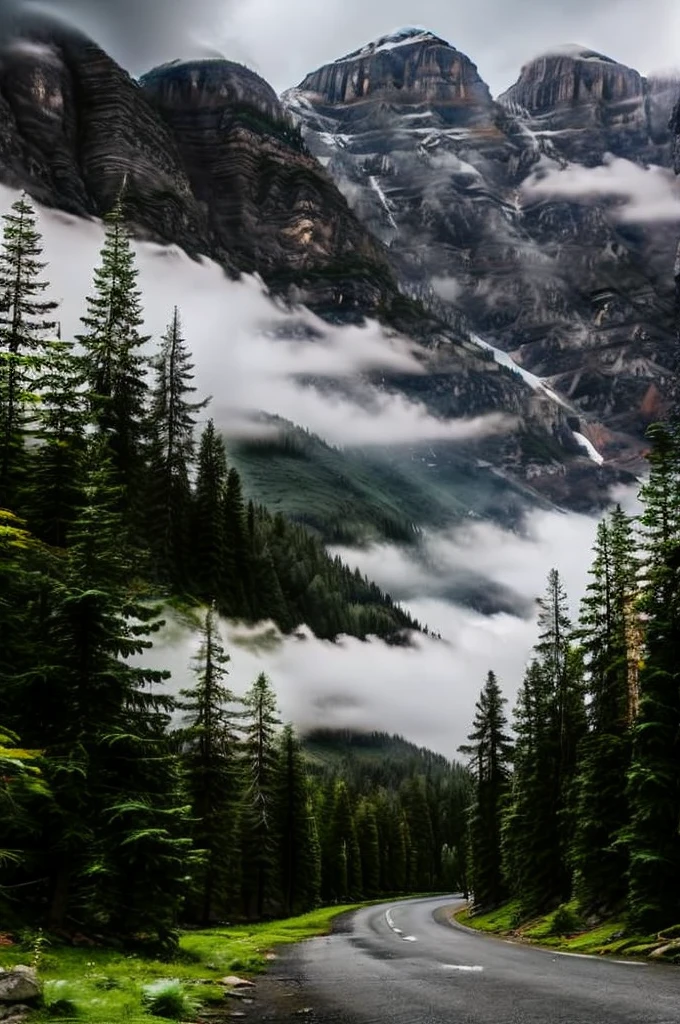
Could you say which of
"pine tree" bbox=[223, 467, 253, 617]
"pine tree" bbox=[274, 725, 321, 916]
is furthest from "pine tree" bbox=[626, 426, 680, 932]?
"pine tree" bbox=[223, 467, 253, 617]

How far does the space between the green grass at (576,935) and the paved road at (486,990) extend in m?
4.09

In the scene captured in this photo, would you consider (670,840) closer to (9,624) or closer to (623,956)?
(623,956)

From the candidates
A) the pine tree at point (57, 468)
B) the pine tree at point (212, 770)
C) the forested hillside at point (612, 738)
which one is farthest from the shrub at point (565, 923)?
the pine tree at point (57, 468)

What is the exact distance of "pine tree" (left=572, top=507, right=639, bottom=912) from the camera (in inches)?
1359

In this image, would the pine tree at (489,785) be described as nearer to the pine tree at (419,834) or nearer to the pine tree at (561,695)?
the pine tree at (561,695)

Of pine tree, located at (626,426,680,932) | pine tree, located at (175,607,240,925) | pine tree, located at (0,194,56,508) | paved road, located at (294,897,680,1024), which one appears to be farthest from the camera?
pine tree, located at (175,607,240,925)

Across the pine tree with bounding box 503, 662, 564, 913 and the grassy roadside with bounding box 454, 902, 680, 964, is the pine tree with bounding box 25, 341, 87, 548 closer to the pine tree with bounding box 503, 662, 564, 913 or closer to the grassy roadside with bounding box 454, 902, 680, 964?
the pine tree with bounding box 503, 662, 564, 913

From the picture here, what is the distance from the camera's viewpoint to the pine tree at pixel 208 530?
7394 centimetres

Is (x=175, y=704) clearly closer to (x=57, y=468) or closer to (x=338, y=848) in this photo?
(x=57, y=468)

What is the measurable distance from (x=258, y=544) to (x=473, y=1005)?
374 feet

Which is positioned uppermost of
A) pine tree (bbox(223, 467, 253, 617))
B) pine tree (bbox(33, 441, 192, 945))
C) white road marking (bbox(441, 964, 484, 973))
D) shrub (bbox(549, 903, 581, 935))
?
pine tree (bbox(223, 467, 253, 617))

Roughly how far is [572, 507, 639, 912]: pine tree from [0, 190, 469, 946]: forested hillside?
50.5 feet

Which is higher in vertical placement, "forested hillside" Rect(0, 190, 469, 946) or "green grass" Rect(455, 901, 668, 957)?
"forested hillside" Rect(0, 190, 469, 946)

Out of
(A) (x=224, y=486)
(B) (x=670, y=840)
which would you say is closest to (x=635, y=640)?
(B) (x=670, y=840)
